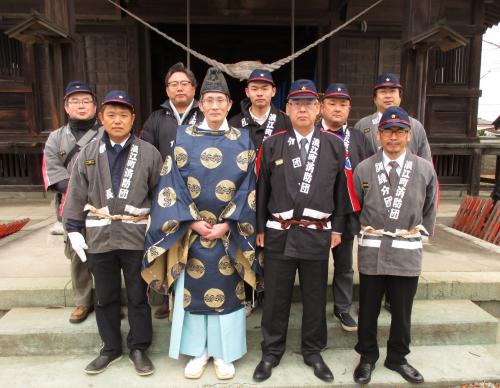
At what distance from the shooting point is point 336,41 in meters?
7.55

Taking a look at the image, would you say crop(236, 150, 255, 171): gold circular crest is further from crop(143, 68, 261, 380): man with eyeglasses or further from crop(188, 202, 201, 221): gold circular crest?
crop(188, 202, 201, 221): gold circular crest

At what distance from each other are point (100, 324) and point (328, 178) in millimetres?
1958

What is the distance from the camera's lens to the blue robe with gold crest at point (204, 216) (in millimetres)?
2670

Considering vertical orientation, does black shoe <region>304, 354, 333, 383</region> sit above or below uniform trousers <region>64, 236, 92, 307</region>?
below

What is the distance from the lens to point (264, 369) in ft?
9.13

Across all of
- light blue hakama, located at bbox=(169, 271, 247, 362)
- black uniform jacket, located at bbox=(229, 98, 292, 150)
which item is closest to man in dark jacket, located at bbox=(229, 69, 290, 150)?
black uniform jacket, located at bbox=(229, 98, 292, 150)

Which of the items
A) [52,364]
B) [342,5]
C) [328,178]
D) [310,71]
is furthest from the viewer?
[310,71]

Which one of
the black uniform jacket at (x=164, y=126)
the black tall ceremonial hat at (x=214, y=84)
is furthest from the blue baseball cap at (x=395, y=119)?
the black uniform jacket at (x=164, y=126)

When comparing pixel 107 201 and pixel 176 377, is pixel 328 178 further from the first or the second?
pixel 176 377

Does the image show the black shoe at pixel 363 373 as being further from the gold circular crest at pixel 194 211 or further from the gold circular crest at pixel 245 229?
the gold circular crest at pixel 194 211

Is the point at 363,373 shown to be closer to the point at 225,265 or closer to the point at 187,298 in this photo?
the point at 225,265

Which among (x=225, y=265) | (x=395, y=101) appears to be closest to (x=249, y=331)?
(x=225, y=265)

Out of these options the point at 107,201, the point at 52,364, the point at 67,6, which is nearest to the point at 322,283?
the point at 107,201

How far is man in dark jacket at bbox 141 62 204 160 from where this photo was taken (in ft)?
10.6
